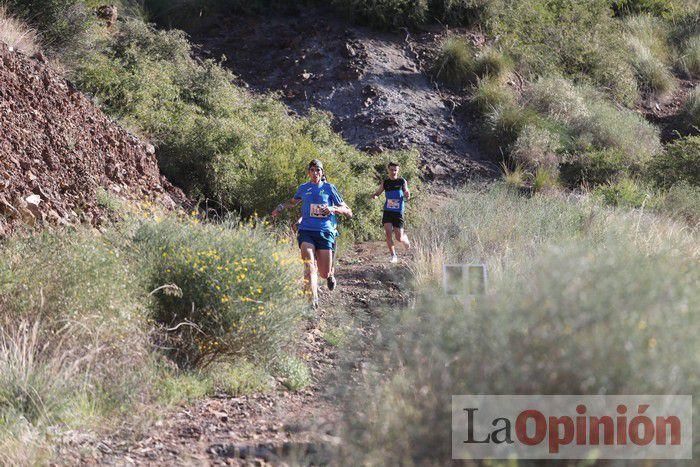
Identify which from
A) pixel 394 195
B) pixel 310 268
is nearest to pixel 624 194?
pixel 394 195

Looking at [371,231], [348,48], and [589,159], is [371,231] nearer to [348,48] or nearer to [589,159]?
[589,159]

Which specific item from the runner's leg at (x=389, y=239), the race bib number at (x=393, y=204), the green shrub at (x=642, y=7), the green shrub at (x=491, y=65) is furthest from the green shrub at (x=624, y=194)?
the green shrub at (x=642, y=7)

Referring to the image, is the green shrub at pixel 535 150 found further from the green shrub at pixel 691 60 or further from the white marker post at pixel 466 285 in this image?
the white marker post at pixel 466 285

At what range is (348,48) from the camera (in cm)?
2139

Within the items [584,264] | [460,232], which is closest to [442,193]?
[460,232]

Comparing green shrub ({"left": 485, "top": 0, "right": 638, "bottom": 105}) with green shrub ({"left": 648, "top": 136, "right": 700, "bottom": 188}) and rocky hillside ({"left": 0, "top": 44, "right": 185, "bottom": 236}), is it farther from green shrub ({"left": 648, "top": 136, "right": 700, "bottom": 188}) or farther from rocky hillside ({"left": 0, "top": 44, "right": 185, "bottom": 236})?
rocky hillside ({"left": 0, "top": 44, "right": 185, "bottom": 236})

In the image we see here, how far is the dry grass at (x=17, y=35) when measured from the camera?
12.4 metres

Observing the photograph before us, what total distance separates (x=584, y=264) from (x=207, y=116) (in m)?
12.0

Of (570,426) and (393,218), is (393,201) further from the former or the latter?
(570,426)

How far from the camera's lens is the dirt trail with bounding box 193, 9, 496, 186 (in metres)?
19.1

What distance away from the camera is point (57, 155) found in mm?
10336

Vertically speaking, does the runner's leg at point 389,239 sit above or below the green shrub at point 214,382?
above

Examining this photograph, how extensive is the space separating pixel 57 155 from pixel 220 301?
4.44 m

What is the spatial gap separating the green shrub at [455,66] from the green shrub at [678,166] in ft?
18.7
